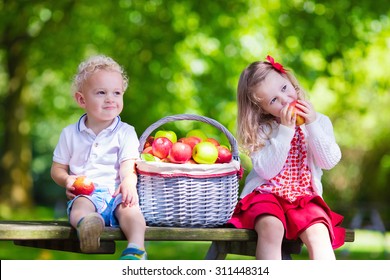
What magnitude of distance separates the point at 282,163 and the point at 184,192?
0.57m

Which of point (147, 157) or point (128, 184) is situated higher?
point (147, 157)

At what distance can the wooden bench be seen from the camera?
3.69 meters

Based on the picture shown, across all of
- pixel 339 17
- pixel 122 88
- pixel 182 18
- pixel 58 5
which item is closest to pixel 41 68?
pixel 58 5

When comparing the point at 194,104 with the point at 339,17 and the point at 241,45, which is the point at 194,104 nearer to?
the point at 241,45

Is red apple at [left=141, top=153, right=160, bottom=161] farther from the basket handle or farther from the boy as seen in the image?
the basket handle

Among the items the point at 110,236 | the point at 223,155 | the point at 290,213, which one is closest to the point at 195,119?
the point at 223,155

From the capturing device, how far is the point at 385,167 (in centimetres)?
1830

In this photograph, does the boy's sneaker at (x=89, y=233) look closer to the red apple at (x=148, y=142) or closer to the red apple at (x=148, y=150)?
the red apple at (x=148, y=150)

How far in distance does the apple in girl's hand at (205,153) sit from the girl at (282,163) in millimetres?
293

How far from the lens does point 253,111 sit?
173 inches

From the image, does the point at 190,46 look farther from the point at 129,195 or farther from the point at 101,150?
the point at 129,195

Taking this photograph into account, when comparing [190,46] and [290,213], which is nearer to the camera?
[290,213]
